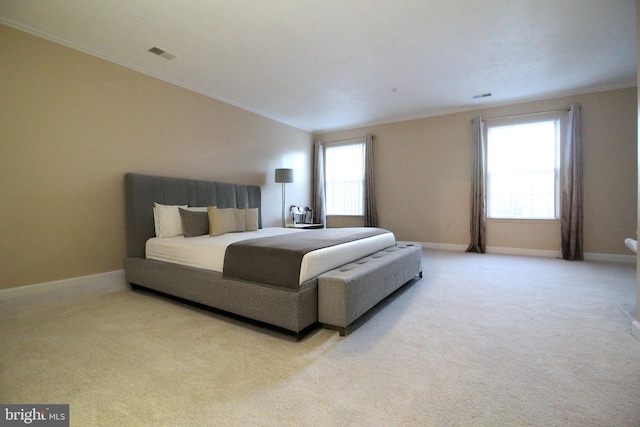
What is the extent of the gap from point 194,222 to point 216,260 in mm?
1092

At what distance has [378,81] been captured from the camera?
418cm

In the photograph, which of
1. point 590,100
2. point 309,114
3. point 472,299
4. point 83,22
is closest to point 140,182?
point 83,22

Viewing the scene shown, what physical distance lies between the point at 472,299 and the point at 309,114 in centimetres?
446

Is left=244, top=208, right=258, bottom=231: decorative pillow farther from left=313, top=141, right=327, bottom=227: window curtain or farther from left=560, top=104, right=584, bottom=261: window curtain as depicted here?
left=560, top=104, right=584, bottom=261: window curtain

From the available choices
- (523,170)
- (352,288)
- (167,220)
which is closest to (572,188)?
(523,170)

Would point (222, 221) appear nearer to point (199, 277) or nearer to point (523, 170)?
point (199, 277)

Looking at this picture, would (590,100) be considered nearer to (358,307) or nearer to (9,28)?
(358,307)

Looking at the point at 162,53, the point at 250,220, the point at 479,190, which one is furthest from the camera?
the point at 479,190

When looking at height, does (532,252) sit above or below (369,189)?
below

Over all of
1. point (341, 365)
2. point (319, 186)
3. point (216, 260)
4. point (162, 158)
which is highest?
point (162, 158)

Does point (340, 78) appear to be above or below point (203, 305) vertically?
above

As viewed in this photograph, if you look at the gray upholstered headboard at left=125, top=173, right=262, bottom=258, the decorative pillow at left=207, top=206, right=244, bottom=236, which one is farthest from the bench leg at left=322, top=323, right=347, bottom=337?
the gray upholstered headboard at left=125, top=173, right=262, bottom=258

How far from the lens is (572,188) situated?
4.64 meters

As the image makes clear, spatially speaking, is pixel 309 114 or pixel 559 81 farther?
pixel 309 114
